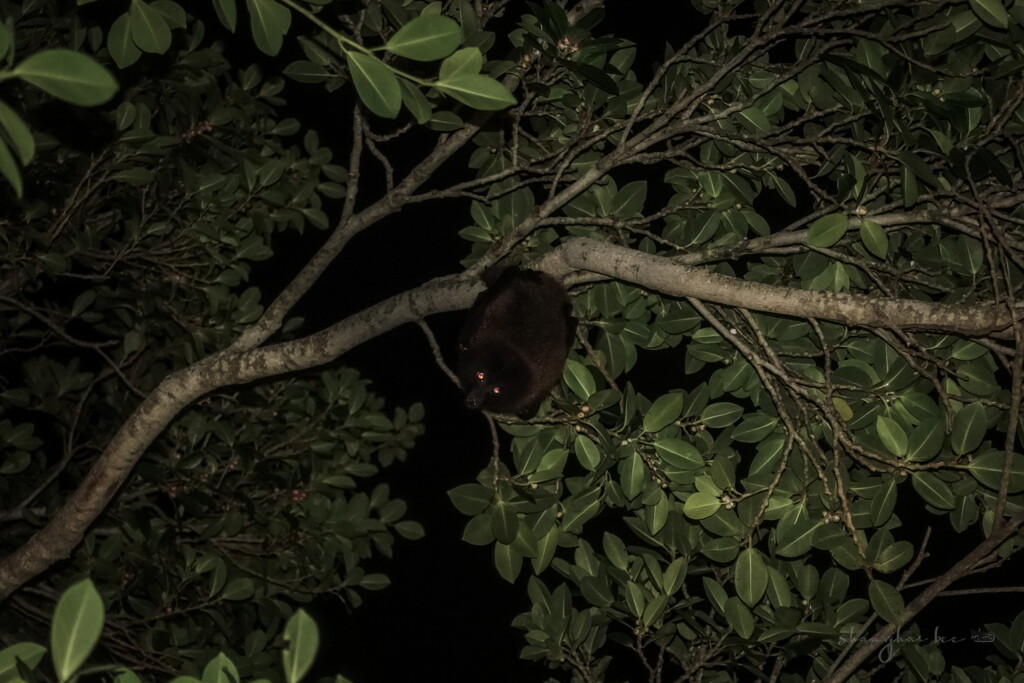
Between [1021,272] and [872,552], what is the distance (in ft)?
3.50

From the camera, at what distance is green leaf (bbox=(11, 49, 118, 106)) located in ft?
4.24

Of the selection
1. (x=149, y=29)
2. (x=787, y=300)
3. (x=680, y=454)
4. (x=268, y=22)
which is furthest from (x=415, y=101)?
(x=680, y=454)

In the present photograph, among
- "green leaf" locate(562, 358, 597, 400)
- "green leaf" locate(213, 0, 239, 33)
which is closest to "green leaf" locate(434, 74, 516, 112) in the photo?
"green leaf" locate(213, 0, 239, 33)

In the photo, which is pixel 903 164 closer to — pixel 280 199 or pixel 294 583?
pixel 280 199

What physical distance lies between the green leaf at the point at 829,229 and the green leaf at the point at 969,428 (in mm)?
712

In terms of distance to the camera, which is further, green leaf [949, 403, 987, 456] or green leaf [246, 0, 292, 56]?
green leaf [949, 403, 987, 456]

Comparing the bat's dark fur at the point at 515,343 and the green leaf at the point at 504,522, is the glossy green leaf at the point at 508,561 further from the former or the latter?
the bat's dark fur at the point at 515,343

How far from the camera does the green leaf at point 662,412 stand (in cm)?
295

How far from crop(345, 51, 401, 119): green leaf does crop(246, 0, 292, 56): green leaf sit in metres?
0.34

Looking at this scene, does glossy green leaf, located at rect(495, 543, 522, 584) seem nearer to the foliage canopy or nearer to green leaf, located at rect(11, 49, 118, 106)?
the foliage canopy

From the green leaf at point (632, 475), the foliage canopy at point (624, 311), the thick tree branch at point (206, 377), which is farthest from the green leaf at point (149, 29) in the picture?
the green leaf at point (632, 475)

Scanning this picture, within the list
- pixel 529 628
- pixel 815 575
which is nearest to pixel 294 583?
pixel 529 628

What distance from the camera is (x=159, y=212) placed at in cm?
446

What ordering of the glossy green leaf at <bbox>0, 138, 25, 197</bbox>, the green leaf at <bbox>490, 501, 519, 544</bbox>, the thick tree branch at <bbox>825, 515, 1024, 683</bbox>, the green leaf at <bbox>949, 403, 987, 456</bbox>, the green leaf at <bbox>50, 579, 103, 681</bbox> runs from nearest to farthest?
the glossy green leaf at <bbox>0, 138, 25, 197</bbox> → the green leaf at <bbox>50, 579, 103, 681</bbox> → the thick tree branch at <bbox>825, 515, 1024, 683</bbox> → the green leaf at <bbox>949, 403, 987, 456</bbox> → the green leaf at <bbox>490, 501, 519, 544</bbox>
